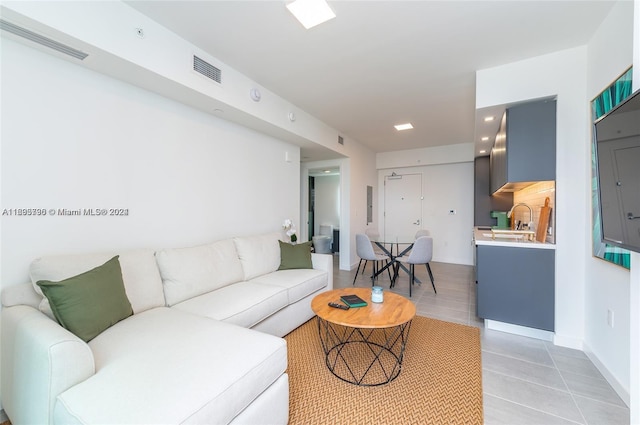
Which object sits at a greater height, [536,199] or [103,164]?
[103,164]

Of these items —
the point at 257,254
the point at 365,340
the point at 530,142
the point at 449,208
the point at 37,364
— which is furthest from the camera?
the point at 449,208

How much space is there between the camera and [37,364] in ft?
3.74

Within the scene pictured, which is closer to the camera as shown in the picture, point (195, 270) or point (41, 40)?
point (41, 40)

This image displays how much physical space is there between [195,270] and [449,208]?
18.9 ft

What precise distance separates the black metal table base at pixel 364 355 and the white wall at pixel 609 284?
1369 mm

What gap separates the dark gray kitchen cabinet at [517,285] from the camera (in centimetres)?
249

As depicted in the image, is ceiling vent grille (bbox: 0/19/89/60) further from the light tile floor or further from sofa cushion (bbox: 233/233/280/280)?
the light tile floor

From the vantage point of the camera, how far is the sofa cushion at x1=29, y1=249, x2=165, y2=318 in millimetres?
1597

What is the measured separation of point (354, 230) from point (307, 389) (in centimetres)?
399

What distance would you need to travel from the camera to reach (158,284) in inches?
81.5

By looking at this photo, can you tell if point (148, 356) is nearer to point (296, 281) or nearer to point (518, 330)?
point (296, 281)

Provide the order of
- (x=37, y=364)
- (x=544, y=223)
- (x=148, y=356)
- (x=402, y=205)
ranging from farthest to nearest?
(x=402, y=205) < (x=544, y=223) < (x=148, y=356) < (x=37, y=364)

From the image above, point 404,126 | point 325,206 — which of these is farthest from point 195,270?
point 325,206

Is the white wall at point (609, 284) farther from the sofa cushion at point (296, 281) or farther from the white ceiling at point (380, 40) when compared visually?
the sofa cushion at point (296, 281)
